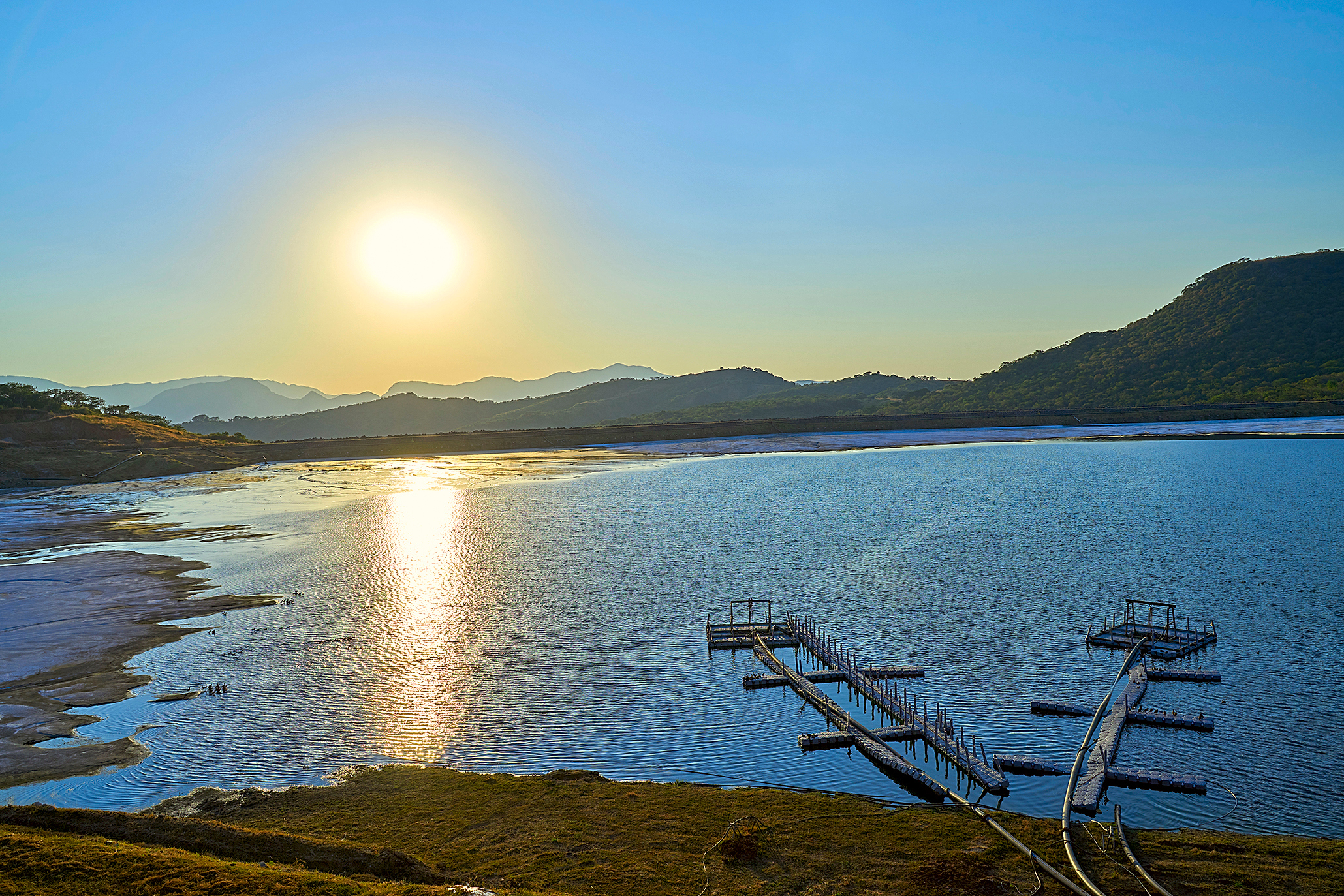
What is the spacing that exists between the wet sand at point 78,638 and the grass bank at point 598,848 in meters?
5.12

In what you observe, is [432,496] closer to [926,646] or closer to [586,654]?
[586,654]

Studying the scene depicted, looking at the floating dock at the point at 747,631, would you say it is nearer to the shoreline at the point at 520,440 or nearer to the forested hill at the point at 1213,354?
the shoreline at the point at 520,440

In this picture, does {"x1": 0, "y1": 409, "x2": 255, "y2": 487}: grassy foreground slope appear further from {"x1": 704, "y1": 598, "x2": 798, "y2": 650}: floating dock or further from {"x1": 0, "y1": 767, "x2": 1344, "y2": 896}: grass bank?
{"x1": 0, "y1": 767, "x2": 1344, "y2": 896}: grass bank

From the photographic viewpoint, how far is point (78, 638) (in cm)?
3036

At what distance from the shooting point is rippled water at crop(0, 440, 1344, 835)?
18828 millimetres

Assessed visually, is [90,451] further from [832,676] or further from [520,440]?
[832,676]

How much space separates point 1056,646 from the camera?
2661cm

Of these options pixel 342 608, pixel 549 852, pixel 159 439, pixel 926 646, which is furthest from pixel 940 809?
pixel 159 439

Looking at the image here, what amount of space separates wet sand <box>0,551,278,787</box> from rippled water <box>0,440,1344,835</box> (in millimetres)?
960

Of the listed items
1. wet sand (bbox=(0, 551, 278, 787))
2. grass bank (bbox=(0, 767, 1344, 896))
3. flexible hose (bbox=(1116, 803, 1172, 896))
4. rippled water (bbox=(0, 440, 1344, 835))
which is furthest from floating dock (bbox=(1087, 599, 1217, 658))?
wet sand (bbox=(0, 551, 278, 787))

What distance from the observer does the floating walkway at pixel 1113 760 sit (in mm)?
16641

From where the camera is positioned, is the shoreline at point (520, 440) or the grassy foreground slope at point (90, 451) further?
the shoreline at point (520, 440)

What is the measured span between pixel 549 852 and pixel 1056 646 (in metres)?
19.3

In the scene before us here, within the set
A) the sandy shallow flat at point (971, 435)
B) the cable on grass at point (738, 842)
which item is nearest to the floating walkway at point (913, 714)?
the cable on grass at point (738, 842)
